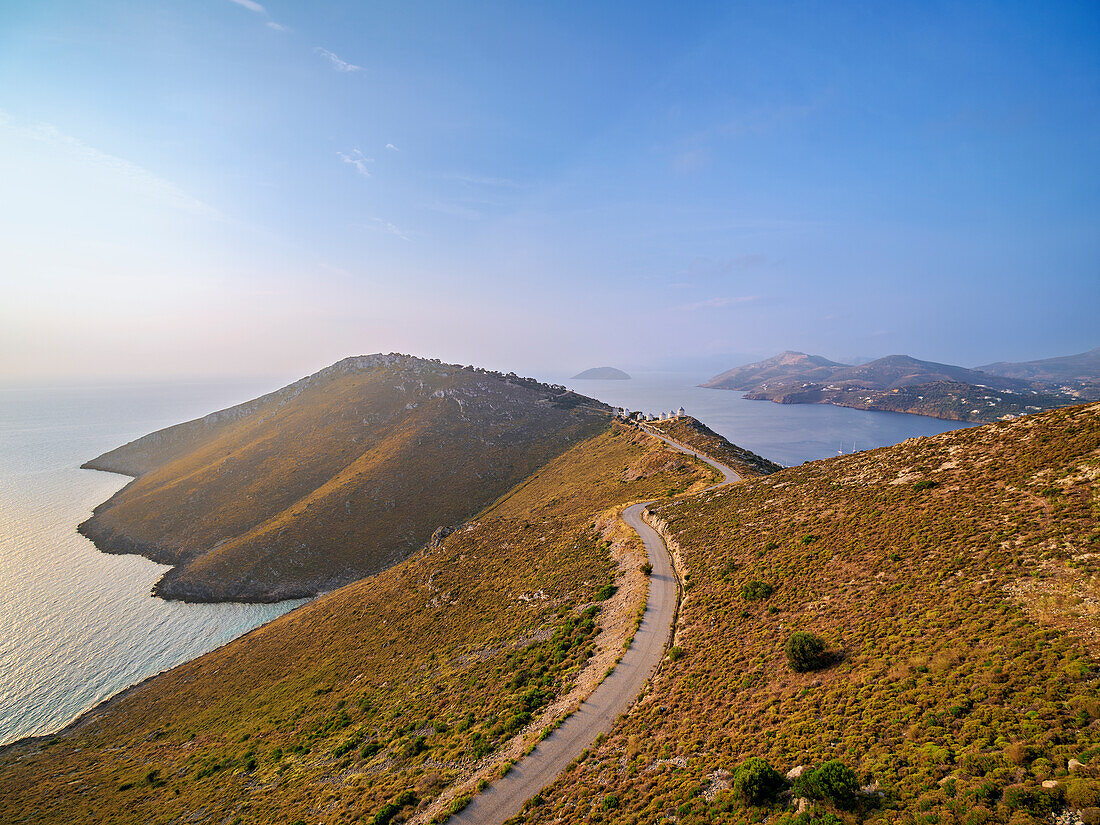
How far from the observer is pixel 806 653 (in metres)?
18.8

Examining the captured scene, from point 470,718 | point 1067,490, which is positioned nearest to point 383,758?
point 470,718

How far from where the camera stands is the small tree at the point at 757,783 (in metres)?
13.3

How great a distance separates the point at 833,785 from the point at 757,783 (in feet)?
7.91

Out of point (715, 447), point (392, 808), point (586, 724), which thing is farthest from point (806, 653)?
point (715, 447)

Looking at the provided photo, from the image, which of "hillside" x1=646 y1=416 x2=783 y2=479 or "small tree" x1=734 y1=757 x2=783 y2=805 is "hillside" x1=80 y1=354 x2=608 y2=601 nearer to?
"hillside" x1=646 y1=416 x2=783 y2=479

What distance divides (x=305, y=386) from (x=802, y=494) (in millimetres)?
143530

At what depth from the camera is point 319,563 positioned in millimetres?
66125

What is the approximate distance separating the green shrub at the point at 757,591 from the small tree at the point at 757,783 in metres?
12.8

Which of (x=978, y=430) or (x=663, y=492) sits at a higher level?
(x=978, y=430)

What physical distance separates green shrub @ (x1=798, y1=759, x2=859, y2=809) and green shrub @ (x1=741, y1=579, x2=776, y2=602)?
13083 mm

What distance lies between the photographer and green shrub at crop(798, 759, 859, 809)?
11930 millimetres

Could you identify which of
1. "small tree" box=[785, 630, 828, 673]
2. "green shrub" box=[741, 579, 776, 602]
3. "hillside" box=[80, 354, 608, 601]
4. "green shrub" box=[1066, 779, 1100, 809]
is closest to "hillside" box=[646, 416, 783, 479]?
"hillside" box=[80, 354, 608, 601]

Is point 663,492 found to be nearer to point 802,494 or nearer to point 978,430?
point 802,494

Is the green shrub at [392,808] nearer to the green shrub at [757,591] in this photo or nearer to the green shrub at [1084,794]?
the green shrub at [757,591]
